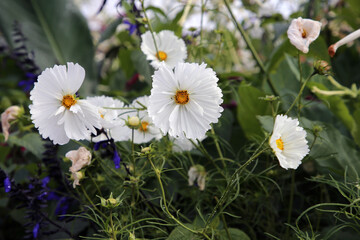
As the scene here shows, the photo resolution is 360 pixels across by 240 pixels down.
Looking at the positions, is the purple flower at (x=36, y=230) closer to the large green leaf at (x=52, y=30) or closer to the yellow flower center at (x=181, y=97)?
the yellow flower center at (x=181, y=97)

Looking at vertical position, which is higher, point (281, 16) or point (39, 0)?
point (39, 0)

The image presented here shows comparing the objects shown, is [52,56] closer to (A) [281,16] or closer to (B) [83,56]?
(B) [83,56]

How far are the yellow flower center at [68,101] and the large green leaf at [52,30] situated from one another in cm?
65

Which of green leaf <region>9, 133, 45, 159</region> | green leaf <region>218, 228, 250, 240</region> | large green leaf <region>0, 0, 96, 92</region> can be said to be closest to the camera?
green leaf <region>218, 228, 250, 240</region>

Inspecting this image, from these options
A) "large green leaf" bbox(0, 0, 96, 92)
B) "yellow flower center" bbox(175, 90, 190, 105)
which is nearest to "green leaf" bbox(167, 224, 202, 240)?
"yellow flower center" bbox(175, 90, 190, 105)

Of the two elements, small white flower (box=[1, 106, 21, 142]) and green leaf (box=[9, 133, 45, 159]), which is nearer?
small white flower (box=[1, 106, 21, 142])

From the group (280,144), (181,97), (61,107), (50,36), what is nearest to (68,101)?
(61,107)

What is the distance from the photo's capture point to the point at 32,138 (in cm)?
67

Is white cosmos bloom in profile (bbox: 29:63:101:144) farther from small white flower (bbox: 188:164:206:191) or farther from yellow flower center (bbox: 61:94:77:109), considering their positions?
small white flower (bbox: 188:164:206:191)

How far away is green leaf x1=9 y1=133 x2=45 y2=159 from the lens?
0.64 meters

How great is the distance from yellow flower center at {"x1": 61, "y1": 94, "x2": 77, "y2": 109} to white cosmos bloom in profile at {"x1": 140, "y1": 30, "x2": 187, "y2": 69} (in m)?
0.17

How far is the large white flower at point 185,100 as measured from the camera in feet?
1.25

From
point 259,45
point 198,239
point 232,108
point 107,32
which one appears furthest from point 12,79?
point 198,239

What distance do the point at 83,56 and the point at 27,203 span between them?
0.62m
